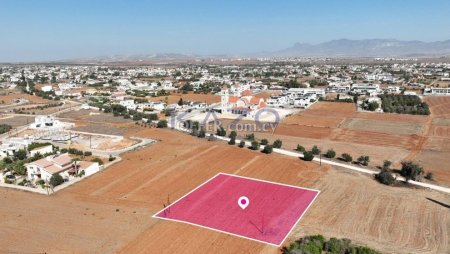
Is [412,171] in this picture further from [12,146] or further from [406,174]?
[12,146]

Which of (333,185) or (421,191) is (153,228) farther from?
(421,191)

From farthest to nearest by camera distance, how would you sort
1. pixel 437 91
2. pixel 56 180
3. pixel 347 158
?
1. pixel 437 91
2. pixel 347 158
3. pixel 56 180

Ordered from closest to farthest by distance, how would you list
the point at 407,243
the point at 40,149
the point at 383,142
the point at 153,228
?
1. the point at 407,243
2. the point at 153,228
3. the point at 40,149
4. the point at 383,142

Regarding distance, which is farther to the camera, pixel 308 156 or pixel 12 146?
pixel 12 146

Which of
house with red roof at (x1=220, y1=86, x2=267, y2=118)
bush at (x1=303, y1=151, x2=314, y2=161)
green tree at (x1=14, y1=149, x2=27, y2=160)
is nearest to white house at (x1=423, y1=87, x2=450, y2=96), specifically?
house with red roof at (x1=220, y1=86, x2=267, y2=118)

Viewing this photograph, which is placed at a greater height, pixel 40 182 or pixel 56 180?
pixel 56 180

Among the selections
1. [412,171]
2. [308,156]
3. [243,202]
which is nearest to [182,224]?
[243,202]

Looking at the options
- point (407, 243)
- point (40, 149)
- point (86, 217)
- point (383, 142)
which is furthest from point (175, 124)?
point (407, 243)
